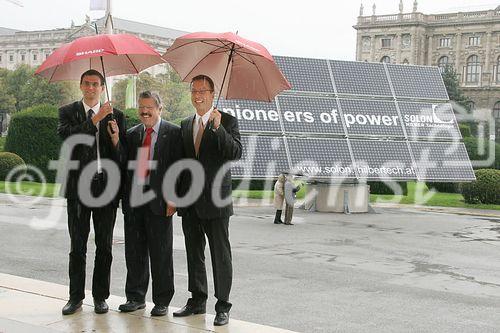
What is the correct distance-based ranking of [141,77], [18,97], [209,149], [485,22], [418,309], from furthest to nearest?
[485,22], [18,97], [141,77], [418,309], [209,149]

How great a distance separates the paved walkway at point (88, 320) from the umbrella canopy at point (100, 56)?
7.08 ft

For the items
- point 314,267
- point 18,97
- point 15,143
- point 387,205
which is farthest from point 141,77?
point 314,267

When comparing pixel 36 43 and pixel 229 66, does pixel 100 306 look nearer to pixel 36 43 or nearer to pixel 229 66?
pixel 229 66

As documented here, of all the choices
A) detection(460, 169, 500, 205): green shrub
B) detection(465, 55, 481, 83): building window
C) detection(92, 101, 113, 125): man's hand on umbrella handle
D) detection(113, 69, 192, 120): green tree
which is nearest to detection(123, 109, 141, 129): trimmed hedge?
detection(460, 169, 500, 205): green shrub

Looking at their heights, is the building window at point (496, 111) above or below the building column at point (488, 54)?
below

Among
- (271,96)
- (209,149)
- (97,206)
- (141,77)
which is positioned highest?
(141,77)

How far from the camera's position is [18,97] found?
85.5m

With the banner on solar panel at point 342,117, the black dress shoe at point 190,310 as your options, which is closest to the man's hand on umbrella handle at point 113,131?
the black dress shoe at point 190,310

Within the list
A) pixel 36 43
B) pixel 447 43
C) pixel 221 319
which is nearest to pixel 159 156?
pixel 221 319

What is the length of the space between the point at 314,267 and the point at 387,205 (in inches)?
506

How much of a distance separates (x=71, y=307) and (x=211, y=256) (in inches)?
52.5

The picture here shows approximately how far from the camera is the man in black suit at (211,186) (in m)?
5.84

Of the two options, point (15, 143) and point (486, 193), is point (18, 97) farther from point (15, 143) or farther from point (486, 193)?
point (486, 193)

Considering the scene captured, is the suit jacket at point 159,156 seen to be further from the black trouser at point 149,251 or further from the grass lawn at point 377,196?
the grass lawn at point 377,196
